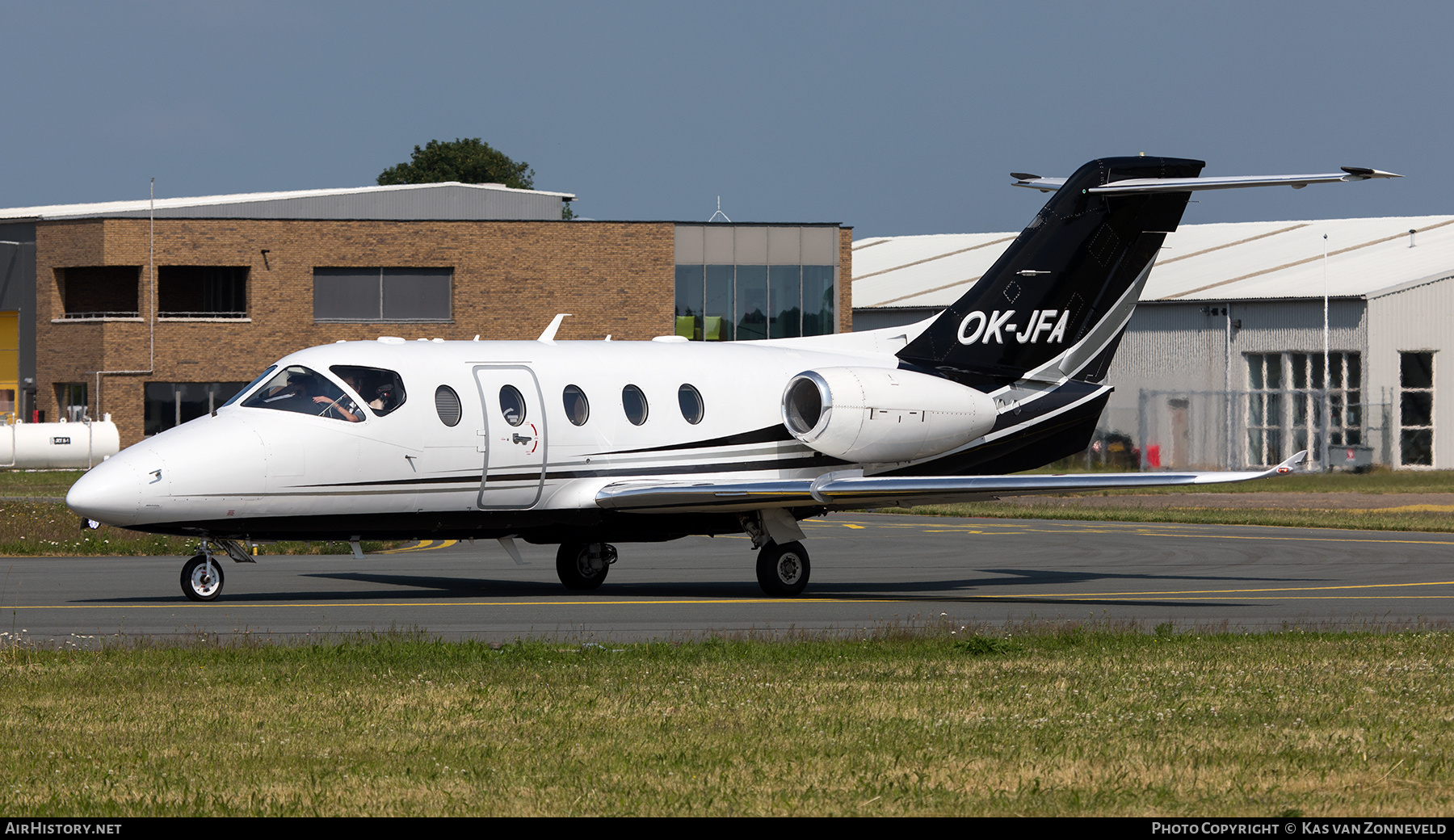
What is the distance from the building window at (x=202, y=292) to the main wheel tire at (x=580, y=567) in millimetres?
47087

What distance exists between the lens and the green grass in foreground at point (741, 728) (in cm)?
872

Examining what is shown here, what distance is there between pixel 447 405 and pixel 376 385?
0.86 m

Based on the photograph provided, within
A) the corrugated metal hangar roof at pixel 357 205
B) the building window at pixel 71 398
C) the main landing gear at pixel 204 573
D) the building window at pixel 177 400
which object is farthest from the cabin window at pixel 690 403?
the corrugated metal hangar roof at pixel 357 205

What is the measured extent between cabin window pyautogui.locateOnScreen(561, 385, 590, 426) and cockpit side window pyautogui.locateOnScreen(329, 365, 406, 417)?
212cm

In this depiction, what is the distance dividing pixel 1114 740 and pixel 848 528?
85.5 ft

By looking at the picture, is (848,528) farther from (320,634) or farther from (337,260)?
(337,260)

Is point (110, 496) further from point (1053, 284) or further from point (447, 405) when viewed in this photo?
point (1053, 284)

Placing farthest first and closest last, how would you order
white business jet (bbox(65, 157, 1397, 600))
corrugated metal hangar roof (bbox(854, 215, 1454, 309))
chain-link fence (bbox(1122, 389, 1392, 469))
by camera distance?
corrugated metal hangar roof (bbox(854, 215, 1454, 309)) < chain-link fence (bbox(1122, 389, 1392, 469)) < white business jet (bbox(65, 157, 1397, 600))

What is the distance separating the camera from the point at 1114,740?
10352 millimetres

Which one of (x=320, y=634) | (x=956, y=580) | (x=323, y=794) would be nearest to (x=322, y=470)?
(x=320, y=634)

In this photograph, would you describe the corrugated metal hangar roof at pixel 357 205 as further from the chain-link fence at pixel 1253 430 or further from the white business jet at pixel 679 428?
the white business jet at pixel 679 428

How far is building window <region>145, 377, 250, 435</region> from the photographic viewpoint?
65250 mm

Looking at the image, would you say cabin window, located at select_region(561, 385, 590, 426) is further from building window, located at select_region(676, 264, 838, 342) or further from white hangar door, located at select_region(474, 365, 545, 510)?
building window, located at select_region(676, 264, 838, 342)

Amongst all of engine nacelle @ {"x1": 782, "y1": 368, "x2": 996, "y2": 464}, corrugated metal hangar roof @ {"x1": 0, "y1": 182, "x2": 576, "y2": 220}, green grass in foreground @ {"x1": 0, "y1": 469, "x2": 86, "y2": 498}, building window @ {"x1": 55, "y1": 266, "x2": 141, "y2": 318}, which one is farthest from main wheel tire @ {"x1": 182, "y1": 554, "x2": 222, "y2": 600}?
corrugated metal hangar roof @ {"x1": 0, "y1": 182, "x2": 576, "y2": 220}
